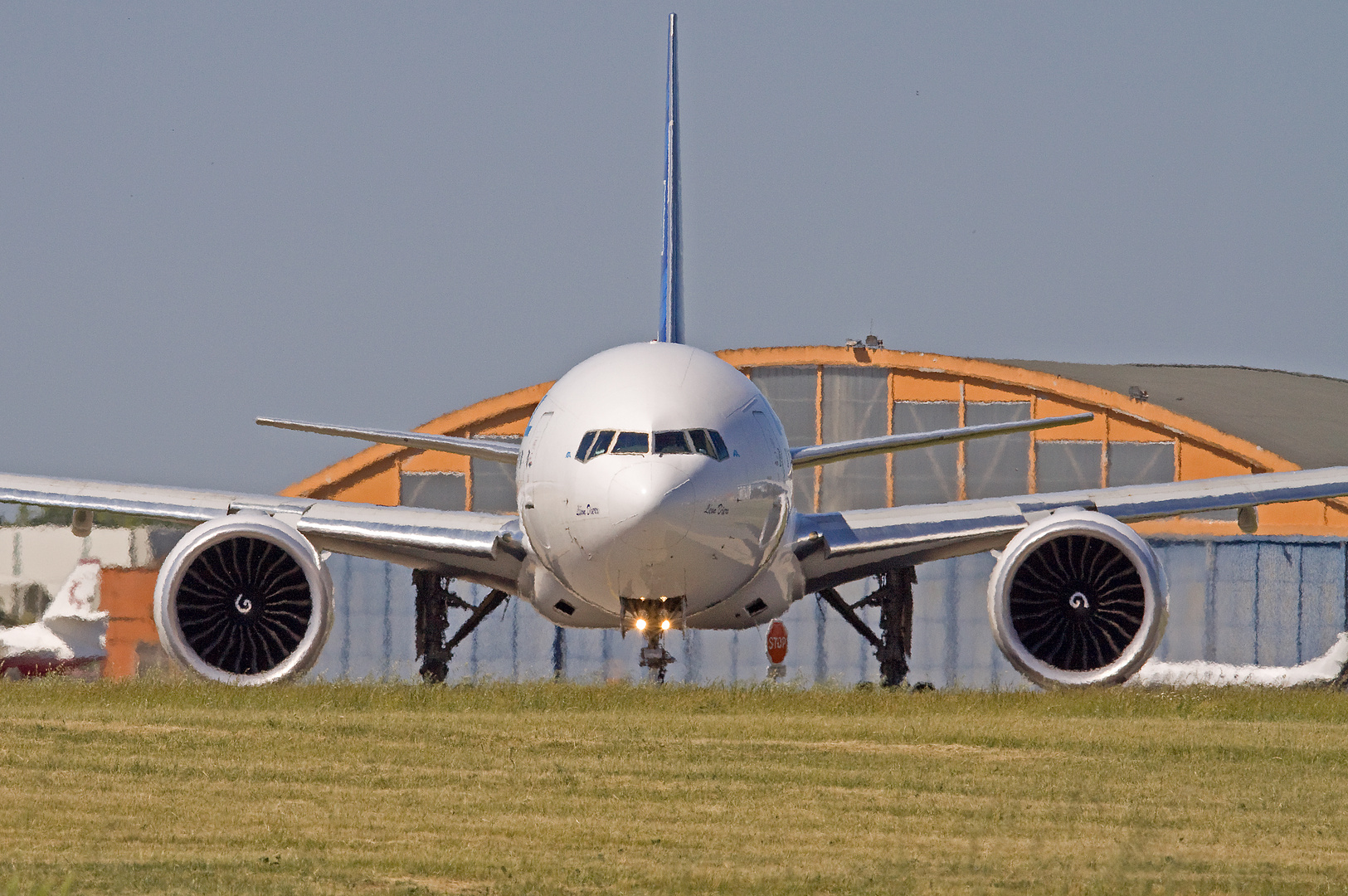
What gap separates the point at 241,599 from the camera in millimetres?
20859

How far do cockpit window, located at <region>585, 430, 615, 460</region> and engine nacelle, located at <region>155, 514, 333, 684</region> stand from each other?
3.17 meters

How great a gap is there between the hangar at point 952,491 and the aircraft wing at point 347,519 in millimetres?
14718

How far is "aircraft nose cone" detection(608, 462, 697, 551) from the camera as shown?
61.4ft

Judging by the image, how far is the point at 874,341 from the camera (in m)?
43.1

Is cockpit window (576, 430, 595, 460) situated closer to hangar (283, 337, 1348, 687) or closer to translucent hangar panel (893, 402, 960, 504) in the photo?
hangar (283, 337, 1348, 687)

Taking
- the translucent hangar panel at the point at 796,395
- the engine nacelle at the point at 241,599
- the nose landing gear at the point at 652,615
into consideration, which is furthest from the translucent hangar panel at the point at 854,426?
the engine nacelle at the point at 241,599

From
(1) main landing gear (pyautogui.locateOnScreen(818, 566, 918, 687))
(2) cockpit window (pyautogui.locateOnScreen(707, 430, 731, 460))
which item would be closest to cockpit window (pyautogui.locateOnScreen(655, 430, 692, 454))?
(2) cockpit window (pyautogui.locateOnScreen(707, 430, 731, 460))

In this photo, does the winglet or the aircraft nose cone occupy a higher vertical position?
the winglet

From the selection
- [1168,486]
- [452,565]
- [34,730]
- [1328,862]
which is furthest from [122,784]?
[1168,486]

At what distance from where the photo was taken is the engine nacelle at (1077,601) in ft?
67.3

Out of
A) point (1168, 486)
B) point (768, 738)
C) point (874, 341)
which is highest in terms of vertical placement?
point (874, 341)

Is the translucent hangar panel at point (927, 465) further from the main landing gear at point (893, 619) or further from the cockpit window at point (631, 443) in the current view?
the cockpit window at point (631, 443)

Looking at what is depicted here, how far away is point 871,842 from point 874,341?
3353 cm

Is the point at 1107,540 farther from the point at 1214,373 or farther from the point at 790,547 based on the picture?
the point at 1214,373
